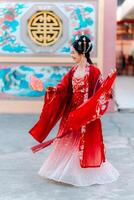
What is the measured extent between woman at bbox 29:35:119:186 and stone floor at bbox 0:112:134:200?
0.42 ft

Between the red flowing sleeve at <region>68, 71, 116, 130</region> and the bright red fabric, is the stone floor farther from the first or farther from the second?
the red flowing sleeve at <region>68, 71, 116, 130</region>

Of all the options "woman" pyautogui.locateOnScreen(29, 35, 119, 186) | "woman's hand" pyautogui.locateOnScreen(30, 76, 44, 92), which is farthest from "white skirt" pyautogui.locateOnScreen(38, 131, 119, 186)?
"woman's hand" pyautogui.locateOnScreen(30, 76, 44, 92)

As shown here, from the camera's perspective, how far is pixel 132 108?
34.7 ft

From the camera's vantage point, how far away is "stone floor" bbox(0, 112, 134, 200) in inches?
195

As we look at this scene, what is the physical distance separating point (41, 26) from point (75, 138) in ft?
16.3

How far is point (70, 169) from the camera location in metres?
5.19

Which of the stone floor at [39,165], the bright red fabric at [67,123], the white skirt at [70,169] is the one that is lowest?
the stone floor at [39,165]

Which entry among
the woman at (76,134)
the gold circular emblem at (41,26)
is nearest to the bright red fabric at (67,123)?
the woman at (76,134)

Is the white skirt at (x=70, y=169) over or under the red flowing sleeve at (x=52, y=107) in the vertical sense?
under

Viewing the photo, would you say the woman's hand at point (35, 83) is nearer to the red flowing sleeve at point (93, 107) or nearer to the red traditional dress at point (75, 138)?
the red traditional dress at point (75, 138)

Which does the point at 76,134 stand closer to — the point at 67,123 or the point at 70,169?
the point at 67,123

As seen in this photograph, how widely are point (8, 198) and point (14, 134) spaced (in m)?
3.30

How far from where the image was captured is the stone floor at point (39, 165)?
4.95 m

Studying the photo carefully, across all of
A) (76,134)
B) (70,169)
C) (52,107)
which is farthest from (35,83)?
(70,169)
